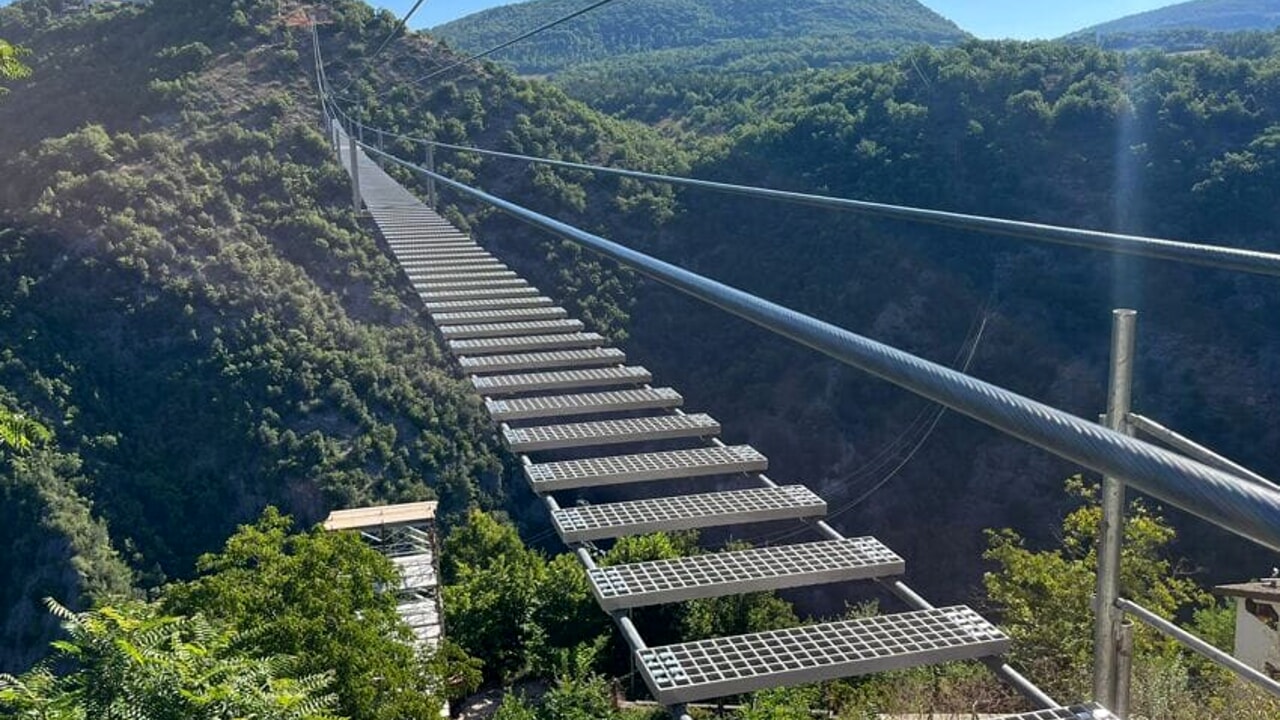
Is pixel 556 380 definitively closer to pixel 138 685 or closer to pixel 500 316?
pixel 500 316

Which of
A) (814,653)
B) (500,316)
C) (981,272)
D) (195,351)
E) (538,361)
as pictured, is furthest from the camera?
(981,272)

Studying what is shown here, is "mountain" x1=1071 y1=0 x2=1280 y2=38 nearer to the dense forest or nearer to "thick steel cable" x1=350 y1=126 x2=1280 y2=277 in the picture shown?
the dense forest

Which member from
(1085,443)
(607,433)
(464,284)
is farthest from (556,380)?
(1085,443)

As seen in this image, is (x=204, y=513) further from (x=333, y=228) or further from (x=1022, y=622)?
(x=1022, y=622)

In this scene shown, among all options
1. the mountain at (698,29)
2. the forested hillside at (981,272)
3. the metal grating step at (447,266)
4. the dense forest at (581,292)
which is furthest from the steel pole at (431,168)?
the mountain at (698,29)

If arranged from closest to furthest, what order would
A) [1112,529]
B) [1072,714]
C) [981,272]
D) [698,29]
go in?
[1072,714] → [1112,529] → [981,272] → [698,29]

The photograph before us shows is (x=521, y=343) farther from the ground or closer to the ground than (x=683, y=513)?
farther from the ground
